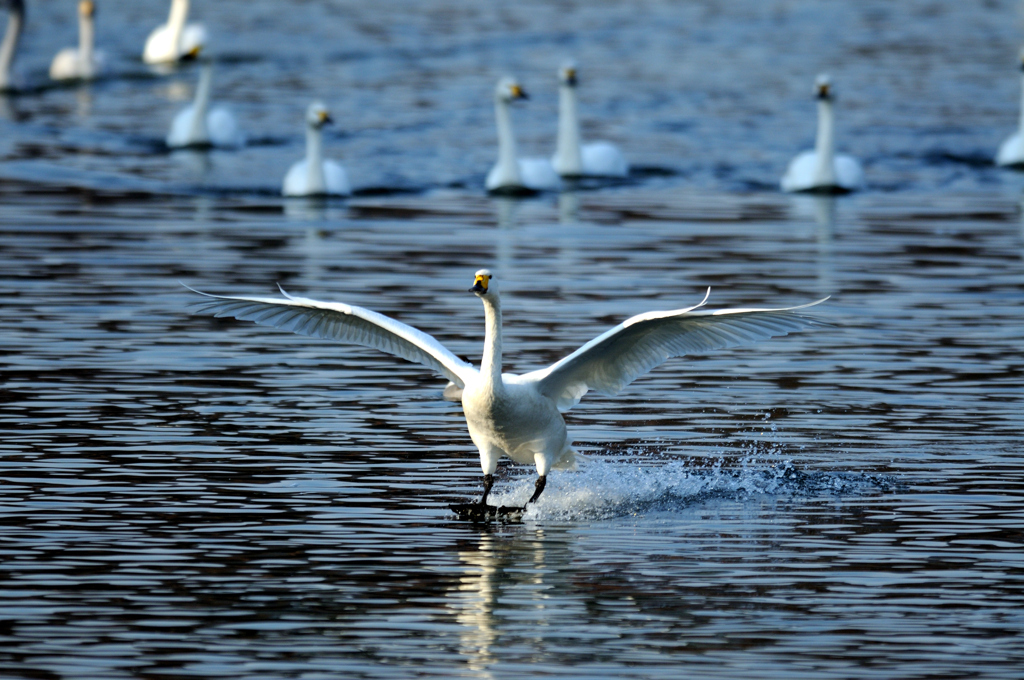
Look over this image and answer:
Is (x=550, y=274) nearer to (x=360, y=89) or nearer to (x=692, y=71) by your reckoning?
(x=360, y=89)

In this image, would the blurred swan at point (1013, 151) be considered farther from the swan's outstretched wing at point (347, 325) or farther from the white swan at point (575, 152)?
the swan's outstretched wing at point (347, 325)

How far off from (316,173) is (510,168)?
8.08 feet

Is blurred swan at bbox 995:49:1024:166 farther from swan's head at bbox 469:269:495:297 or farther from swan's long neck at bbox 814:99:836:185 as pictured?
swan's head at bbox 469:269:495:297

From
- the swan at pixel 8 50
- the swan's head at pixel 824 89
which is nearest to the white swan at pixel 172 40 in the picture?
the swan at pixel 8 50

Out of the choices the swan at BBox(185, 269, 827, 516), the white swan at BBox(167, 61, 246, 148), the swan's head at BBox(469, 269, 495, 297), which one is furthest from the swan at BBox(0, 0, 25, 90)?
the swan's head at BBox(469, 269, 495, 297)

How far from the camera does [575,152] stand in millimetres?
27297

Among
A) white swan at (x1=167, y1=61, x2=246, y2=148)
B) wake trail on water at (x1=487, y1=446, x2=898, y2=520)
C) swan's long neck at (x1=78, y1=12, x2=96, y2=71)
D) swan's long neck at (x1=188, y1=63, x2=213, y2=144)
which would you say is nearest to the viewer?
wake trail on water at (x1=487, y1=446, x2=898, y2=520)

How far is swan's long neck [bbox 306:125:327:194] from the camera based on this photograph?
2453 centimetres

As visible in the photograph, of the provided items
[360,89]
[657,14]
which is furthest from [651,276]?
[657,14]

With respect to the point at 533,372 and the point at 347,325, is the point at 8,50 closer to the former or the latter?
the point at 347,325

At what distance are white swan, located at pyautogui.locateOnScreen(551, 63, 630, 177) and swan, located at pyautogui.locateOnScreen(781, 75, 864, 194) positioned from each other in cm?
232

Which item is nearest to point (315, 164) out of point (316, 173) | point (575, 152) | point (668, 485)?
point (316, 173)

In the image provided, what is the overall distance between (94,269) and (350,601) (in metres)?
11.1

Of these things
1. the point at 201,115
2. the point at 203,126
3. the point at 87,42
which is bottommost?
the point at 203,126
